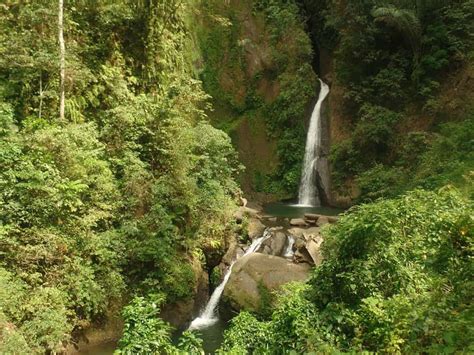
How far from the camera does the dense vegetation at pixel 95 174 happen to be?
8.29m

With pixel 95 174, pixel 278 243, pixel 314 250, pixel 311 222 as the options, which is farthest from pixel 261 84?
pixel 95 174

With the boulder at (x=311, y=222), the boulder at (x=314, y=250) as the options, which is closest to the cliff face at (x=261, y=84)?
the boulder at (x=311, y=222)

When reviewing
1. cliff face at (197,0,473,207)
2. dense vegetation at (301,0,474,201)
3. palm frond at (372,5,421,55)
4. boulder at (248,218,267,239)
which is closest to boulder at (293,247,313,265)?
boulder at (248,218,267,239)

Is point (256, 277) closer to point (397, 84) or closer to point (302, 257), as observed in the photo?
point (302, 257)

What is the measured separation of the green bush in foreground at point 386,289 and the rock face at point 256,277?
14.0 feet

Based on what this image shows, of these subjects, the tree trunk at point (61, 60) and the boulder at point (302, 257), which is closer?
the tree trunk at point (61, 60)

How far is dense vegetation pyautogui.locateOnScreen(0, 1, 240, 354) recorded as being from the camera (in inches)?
326

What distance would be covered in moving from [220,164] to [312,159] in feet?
29.6

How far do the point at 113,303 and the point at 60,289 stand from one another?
182 cm

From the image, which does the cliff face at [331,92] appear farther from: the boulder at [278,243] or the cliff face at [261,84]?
the boulder at [278,243]

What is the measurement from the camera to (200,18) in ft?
81.1

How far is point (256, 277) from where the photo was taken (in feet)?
36.9

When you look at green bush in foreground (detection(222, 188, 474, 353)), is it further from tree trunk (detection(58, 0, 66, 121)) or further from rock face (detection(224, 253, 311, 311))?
tree trunk (detection(58, 0, 66, 121))

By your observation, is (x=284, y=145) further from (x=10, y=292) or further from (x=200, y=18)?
(x=10, y=292)
